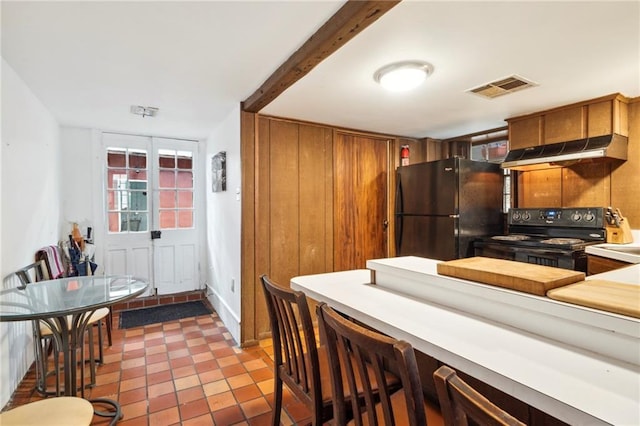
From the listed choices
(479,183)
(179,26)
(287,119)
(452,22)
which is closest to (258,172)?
(287,119)

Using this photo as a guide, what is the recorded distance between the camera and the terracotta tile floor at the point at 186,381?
6.55ft

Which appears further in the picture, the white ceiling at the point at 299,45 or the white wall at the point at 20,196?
the white wall at the point at 20,196

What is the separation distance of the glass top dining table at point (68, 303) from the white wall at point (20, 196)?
0.31 m

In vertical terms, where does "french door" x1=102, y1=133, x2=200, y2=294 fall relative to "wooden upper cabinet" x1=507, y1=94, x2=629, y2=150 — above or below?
below

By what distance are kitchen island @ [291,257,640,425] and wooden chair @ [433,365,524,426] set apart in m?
0.25

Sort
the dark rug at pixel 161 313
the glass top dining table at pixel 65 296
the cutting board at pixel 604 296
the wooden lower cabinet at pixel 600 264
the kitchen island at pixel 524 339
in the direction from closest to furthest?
the kitchen island at pixel 524 339 < the cutting board at pixel 604 296 < the glass top dining table at pixel 65 296 < the wooden lower cabinet at pixel 600 264 < the dark rug at pixel 161 313

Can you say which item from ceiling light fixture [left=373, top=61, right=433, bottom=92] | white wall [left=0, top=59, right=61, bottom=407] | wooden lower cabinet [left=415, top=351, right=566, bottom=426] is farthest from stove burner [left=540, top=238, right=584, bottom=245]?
white wall [left=0, top=59, right=61, bottom=407]

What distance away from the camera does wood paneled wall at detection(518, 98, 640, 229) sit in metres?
2.62

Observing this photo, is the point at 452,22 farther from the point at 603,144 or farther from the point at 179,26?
the point at 603,144

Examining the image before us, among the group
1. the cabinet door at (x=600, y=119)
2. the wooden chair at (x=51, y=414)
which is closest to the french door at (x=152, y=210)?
the wooden chair at (x=51, y=414)

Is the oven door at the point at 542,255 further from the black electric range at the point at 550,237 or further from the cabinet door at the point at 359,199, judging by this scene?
the cabinet door at the point at 359,199

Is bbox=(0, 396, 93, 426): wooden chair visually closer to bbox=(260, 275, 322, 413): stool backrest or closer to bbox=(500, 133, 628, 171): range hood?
bbox=(260, 275, 322, 413): stool backrest

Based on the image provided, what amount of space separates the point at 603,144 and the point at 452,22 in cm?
181

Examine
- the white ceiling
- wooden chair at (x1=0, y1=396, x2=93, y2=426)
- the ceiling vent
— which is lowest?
wooden chair at (x1=0, y1=396, x2=93, y2=426)
